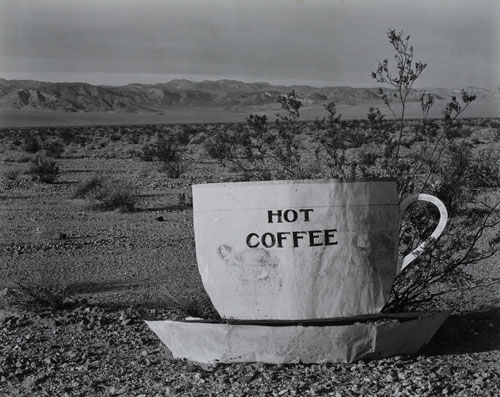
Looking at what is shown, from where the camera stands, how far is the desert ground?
215 inches

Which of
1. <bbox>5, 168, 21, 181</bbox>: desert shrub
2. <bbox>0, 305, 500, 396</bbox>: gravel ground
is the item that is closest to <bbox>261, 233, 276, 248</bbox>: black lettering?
<bbox>0, 305, 500, 396</bbox>: gravel ground

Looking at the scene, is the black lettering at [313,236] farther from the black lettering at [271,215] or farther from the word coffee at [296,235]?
the black lettering at [271,215]

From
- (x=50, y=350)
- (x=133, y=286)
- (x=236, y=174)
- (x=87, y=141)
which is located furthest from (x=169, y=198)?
(x=87, y=141)

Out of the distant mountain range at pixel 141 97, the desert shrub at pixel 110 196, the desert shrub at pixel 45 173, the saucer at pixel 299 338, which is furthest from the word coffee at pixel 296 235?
the distant mountain range at pixel 141 97

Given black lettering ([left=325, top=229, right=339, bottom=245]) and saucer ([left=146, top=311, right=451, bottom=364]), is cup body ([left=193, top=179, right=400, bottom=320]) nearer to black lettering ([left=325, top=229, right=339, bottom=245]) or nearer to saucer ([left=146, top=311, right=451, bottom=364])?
black lettering ([left=325, top=229, right=339, bottom=245])

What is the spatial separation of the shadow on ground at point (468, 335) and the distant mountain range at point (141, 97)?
122 m

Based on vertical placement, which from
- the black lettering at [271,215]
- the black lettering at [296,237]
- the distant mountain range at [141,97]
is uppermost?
the black lettering at [271,215]

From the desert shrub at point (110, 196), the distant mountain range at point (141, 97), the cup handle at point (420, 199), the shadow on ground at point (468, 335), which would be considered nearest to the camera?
the cup handle at point (420, 199)

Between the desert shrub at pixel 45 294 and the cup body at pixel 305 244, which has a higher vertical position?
A: the cup body at pixel 305 244

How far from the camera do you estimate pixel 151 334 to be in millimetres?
6871

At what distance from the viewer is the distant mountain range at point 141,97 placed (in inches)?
5428

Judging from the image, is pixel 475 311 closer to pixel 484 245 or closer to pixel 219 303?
pixel 219 303

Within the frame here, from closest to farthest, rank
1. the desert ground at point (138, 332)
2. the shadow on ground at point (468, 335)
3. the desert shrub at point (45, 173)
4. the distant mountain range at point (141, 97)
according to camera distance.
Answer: the desert ground at point (138, 332) < the shadow on ground at point (468, 335) < the desert shrub at point (45, 173) < the distant mountain range at point (141, 97)

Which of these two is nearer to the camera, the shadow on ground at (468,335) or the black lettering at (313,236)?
the black lettering at (313,236)
